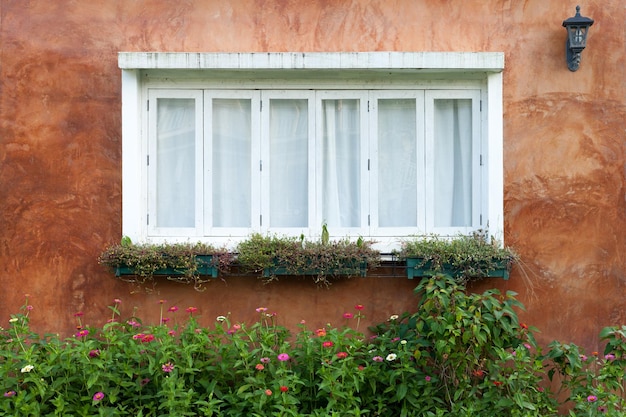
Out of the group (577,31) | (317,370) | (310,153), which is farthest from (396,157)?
(317,370)

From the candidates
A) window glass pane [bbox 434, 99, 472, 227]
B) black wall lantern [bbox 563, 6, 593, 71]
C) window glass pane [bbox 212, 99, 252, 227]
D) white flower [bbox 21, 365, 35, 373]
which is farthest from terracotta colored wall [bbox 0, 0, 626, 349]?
white flower [bbox 21, 365, 35, 373]

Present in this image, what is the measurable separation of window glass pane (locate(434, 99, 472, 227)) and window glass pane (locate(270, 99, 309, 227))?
3.68ft

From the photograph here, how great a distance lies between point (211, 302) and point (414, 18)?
289cm

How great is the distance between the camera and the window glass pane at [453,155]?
21.4 ft

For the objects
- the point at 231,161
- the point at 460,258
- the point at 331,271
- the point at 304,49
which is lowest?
the point at 331,271

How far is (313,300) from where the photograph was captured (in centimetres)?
634

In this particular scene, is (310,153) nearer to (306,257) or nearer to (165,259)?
(306,257)

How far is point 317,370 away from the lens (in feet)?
18.4

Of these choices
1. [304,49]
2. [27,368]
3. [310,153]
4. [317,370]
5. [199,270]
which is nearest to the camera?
[27,368]

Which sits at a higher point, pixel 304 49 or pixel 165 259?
pixel 304 49

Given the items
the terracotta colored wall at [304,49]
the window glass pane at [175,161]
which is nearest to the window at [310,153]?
the window glass pane at [175,161]

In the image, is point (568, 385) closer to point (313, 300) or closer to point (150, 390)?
point (313, 300)

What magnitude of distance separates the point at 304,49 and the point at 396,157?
1.19m

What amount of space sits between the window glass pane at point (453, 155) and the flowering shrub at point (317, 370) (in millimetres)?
830
